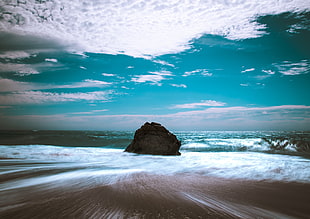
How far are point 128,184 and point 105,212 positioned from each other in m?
1.05

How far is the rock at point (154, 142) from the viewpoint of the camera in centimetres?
864

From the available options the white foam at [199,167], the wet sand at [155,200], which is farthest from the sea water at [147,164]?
the wet sand at [155,200]

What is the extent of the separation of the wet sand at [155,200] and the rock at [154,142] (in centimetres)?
596

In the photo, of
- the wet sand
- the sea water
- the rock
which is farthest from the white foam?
the rock

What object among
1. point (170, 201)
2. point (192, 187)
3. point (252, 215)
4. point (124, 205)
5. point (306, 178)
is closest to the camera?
point (252, 215)

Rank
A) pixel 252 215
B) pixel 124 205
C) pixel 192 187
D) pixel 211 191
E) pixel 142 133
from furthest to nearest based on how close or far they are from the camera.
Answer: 1. pixel 142 133
2. pixel 192 187
3. pixel 211 191
4. pixel 124 205
5. pixel 252 215

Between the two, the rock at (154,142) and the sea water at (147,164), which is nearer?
the sea water at (147,164)

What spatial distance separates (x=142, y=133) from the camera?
9.21 meters

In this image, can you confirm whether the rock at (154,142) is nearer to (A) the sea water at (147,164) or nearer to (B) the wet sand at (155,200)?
(A) the sea water at (147,164)

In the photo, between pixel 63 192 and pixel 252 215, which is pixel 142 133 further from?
pixel 252 215

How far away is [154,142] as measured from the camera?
884cm

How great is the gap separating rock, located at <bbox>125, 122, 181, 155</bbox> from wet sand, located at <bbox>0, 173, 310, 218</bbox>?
5.96 metres

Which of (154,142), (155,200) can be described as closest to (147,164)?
(155,200)

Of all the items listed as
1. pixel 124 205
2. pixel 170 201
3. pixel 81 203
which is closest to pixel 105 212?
pixel 124 205
